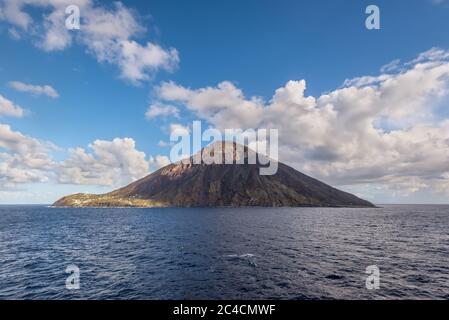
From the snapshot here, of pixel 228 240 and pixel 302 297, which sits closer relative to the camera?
pixel 302 297

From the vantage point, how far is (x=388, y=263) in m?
60.0

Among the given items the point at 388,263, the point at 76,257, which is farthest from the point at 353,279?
the point at 76,257

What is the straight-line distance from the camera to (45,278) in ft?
165

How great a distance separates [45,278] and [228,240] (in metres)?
55.3

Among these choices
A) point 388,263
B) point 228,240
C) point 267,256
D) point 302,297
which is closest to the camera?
point 302,297

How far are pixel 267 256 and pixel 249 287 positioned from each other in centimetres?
2326
